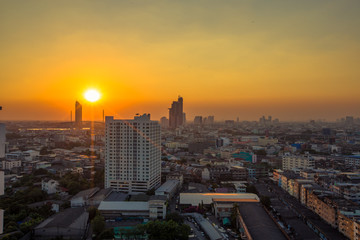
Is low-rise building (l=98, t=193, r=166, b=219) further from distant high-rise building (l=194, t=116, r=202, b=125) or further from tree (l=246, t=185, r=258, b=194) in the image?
distant high-rise building (l=194, t=116, r=202, b=125)

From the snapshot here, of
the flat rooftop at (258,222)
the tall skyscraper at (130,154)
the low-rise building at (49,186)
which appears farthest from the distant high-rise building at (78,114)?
the flat rooftop at (258,222)

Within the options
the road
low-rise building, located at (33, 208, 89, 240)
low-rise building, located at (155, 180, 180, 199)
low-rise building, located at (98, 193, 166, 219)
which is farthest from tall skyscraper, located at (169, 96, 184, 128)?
low-rise building, located at (33, 208, 89, 240)

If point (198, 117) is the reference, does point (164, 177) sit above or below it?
below

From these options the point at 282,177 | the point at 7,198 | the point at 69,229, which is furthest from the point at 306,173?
the point at 7,198

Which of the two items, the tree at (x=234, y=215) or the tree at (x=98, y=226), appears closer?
the tree at (x=98, y=226)

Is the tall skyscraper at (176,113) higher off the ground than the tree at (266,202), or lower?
higher

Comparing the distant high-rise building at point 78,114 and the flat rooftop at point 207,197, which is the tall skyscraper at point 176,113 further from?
the flat rooftop at point 207,197

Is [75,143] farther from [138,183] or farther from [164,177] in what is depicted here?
[138,183]

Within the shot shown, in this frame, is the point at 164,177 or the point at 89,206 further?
the point at 164,177
